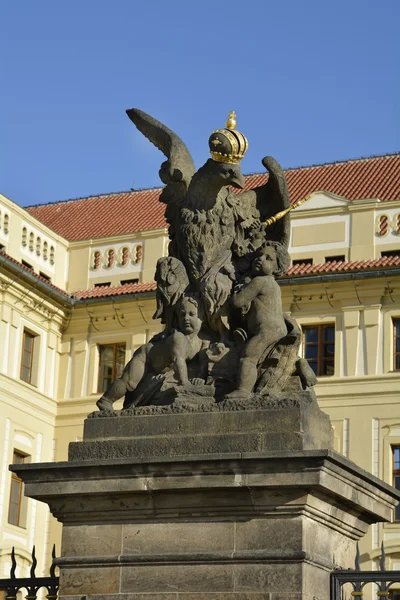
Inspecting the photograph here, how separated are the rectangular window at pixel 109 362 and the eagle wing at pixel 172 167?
30.4 meters

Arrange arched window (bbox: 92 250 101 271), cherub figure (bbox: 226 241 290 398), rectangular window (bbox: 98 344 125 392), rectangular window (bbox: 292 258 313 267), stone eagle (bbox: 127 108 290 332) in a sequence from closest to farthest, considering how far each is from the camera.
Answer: cherub figure (bbox: 226 241 290 398) → stone eagle (bbox: 127 108 290 332) → rectangular window (bbox: 292 258 313 267) → rectangular window (bbox: 98 344 125 392) → arched window (bbox: 92 250 101 271)

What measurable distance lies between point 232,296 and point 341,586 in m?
1.88

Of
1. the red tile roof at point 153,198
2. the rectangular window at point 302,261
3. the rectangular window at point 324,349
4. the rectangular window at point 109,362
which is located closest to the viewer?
the rectangular window at point 324,349

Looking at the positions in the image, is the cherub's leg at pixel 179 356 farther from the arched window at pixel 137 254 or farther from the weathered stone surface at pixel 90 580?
the arched window at pixel 137 254

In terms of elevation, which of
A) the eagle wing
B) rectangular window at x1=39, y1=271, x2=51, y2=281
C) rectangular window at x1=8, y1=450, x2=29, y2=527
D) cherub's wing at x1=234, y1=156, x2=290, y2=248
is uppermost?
rectangular window at x1=39, y1=271, x2=51, y2=281

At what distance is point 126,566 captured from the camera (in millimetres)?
8461

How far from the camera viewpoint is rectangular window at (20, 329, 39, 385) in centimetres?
3931

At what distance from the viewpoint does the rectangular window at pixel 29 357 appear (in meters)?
39.3

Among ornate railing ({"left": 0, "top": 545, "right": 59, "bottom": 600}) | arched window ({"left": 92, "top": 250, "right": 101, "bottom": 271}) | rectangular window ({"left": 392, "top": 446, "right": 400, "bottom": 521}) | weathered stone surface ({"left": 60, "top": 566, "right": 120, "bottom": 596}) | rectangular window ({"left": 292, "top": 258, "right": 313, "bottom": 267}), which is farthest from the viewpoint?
arched window ({"left": 92, "top": 250, "right": 101, "bottom": 271})

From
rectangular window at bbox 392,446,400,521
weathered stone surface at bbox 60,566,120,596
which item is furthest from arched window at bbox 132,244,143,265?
weathered stone surface at bbox 60,566,120,596

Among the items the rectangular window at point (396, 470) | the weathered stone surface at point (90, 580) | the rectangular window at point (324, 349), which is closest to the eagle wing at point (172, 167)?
the weathered stone surface at point (90, 580)

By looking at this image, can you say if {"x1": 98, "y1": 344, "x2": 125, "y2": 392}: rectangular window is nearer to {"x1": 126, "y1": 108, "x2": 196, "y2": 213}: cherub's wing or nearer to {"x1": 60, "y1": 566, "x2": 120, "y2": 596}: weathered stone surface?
{"x1": 126, "y1": 108, "x2": 196, "y2": 213}: cherub's wing

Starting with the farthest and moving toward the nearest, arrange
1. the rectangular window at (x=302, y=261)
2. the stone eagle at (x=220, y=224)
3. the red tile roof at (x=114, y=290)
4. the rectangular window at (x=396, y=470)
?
the red tile roof at (x=114, y=290)
the rectangular window at (x=302, y=261)
the rectangular window at (x=396, y=470)
the stone eagle at (x=220, y=224)

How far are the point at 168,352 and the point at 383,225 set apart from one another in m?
29.5
